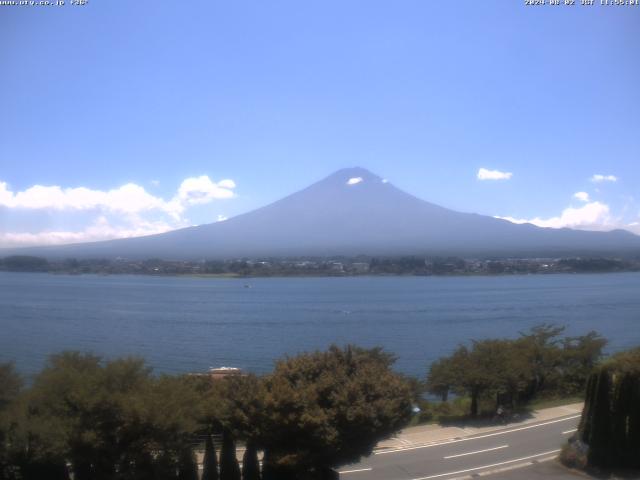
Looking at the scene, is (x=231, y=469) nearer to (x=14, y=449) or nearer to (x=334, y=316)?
(x=14, y=449)

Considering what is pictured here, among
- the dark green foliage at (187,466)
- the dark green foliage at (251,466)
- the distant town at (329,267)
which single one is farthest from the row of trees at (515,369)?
the distant town at (329,267)

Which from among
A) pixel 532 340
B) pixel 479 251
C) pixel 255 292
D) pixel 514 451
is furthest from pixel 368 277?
pixel 514 451

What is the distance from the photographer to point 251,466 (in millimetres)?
7484

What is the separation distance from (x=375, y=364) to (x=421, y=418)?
683 cm

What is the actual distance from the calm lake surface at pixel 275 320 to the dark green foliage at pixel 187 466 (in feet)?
20.8

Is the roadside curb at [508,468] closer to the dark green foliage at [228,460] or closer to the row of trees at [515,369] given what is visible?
the dark green foliage at [228,460]

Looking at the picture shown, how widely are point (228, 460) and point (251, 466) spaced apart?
30 centimetres

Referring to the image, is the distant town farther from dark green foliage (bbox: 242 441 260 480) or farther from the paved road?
dark green foliage (bbox: 242 441 260 480)

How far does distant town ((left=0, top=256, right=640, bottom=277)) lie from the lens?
83.5 meters

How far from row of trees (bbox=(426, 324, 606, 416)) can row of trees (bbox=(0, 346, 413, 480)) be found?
7073 mm

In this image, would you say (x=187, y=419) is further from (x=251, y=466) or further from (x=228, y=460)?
(x=251, y=466)

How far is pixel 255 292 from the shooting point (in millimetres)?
63500

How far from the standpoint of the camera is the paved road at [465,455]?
8.98 metres

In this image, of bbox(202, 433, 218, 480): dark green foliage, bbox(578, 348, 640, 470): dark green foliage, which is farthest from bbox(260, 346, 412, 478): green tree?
bbox(578, 348, 640, 470): dark green foliage
